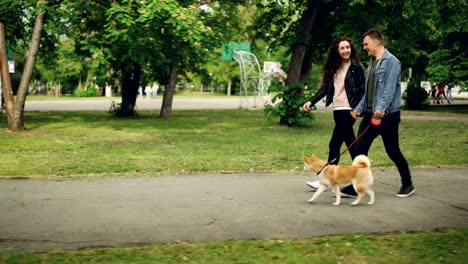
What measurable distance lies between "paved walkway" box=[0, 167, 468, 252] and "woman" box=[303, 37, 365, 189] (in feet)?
2.82

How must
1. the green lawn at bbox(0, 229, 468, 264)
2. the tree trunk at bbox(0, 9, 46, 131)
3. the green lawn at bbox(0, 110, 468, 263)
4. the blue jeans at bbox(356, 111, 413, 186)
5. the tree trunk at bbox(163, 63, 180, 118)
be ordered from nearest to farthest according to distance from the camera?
the green lawn at bbox(0, 229, 468, 264) < the green lawn at bbox(0, 110, 468, 263) < the blue jeans at bbox(356, 111, 413, 186) < the tree trunk at bbox(0, 9, 46, 131) < the tree trunk at bbox(163, 63, 180, 118)

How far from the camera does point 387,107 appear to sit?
7.27 meters

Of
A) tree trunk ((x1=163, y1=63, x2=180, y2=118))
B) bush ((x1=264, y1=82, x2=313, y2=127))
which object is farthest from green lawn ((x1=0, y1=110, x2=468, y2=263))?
tree trunk ((x1=163, y1=63, x2=180, y2=118))

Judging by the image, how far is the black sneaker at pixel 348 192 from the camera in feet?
25.2

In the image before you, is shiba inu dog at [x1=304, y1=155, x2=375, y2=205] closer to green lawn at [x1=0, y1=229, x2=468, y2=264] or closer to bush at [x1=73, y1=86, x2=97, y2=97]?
green lawn at [x1=0, y1=229, x2=468, y2=264]

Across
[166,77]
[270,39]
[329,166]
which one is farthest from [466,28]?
[329,166]

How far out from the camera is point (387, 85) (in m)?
7.19

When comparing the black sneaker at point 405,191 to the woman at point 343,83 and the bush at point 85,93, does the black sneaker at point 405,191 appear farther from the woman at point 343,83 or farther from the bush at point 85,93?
the bush at point 85,93

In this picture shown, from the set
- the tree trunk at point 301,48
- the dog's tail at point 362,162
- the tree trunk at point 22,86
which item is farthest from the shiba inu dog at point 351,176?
the tree trunk at point 301,48

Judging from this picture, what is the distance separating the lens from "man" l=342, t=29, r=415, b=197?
23.7ft

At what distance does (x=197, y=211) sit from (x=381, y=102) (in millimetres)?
2531

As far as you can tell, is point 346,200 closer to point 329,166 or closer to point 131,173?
point 329,166

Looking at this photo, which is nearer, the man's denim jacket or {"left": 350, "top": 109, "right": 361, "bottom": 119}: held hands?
the man's denim jacket

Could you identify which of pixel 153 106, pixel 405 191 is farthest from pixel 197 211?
pixel 153 106
